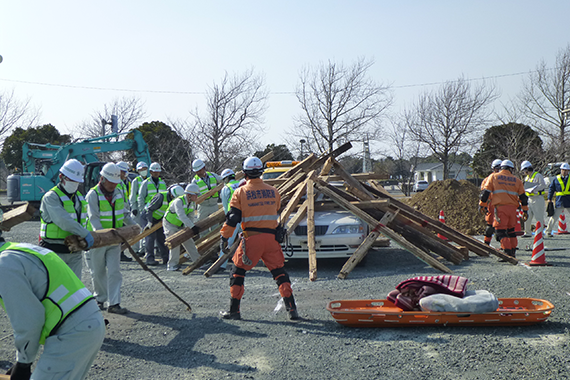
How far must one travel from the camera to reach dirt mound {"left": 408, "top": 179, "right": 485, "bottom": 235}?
14.4 m

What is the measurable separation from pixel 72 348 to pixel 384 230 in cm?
675

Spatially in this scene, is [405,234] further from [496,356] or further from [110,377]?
[110,377]

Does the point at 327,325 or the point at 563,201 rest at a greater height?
the point at 563,201

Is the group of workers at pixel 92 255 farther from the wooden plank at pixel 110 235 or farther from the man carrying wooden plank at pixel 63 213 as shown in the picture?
the wooden plank at pixel 110 235

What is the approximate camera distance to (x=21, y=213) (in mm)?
3215

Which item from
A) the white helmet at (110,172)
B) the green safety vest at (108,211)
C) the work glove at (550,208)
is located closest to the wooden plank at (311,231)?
the green safety vest at (108,211)

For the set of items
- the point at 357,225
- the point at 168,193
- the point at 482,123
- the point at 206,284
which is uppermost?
the point at 482,123

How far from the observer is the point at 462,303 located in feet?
15.8

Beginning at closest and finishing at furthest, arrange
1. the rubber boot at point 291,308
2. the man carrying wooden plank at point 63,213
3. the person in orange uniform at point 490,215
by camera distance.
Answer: the man carrying wooden plank at point 63,213, the rubber boot at point 291,308, the person in orange uniform at point 490,215

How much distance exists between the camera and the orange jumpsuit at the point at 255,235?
5.59 m

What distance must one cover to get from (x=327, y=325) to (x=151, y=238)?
5.77 metres

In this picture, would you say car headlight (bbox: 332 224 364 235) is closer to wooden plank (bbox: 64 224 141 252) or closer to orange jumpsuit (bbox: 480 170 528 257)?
orange jumpsuit (bbox: 480 170 528 257)

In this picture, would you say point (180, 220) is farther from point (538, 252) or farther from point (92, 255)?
point (538, 252)

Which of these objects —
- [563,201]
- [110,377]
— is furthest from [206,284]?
[563,201]
